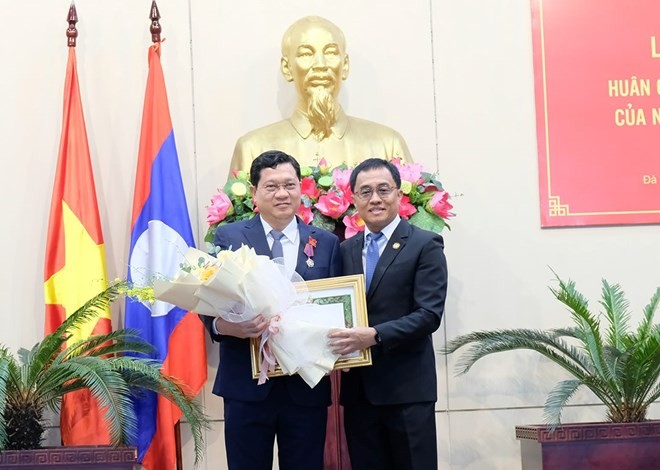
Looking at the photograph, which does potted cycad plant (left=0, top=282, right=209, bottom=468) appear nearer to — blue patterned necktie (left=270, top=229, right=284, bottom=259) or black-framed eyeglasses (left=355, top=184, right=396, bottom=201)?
blue patterned necktie (left=270, top=229, right=284, bottom=259)

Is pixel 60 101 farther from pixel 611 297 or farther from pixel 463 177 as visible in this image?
pixel 611 297

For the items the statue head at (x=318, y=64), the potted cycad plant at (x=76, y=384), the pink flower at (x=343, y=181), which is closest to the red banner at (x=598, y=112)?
the statue head at (x=318, y=64)

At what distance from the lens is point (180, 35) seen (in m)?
5.03

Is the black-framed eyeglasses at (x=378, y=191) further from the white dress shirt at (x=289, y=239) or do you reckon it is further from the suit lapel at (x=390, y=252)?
the white dress shirt at (x=289, y=239)

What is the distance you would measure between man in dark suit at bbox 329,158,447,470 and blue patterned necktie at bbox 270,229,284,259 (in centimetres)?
23

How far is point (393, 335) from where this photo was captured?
2945mm

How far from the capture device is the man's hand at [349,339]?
2893 mm

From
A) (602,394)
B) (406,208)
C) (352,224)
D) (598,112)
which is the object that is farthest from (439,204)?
(598,112)

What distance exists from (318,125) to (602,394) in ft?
5.71

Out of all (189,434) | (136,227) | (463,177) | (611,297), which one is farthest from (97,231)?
(611,297)

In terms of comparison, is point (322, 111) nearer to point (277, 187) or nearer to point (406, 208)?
point (406, 208)

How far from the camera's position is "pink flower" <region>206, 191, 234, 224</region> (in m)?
4.09

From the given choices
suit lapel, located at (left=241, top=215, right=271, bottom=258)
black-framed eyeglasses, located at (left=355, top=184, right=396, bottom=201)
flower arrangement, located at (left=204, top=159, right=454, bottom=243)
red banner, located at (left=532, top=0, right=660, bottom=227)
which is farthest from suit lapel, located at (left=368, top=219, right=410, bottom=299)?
red banner, located at (left=532, top=0, right=660, bottom=227)

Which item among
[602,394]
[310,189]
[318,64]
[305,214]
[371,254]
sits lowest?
[602,394]
